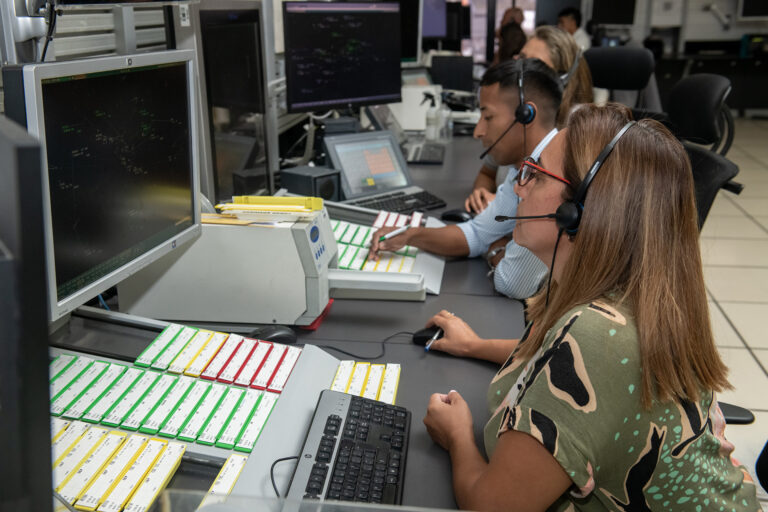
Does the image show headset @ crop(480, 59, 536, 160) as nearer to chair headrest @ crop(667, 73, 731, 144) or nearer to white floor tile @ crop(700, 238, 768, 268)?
chair headrest @ crop(667, 73, 731, 144)

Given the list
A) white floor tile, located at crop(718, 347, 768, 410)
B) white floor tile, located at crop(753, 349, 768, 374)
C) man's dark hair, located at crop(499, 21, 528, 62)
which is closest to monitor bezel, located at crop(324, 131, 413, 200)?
white floor tile, located at crop(718, 347, 768, 410)

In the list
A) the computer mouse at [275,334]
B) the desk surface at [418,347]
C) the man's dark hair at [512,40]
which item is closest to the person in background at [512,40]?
the man's dark hair at [512,40]

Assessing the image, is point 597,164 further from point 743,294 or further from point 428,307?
point 743,294

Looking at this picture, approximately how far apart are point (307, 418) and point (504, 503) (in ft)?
1.04

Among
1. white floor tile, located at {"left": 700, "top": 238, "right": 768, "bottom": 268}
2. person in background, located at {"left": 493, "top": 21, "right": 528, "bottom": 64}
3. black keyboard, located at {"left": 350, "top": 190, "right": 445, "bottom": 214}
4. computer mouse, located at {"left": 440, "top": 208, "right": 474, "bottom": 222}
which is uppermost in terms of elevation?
person in background, located at {"left": 493, "top": 21, "right": 528, "bottom": 64}

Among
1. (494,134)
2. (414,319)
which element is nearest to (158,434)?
(414,319)

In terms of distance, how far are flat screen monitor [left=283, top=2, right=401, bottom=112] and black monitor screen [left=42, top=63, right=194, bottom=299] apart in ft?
3.49

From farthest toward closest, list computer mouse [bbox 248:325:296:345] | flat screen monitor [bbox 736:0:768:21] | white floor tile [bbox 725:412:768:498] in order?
1. flat screen monitor [bbox 736:0:768:21]
2. white floor tile [bbox 725:412:768:498]
3. computer mouse [bbox 248:325:296:345]

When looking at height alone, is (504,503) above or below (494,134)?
below

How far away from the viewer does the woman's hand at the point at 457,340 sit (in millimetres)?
1324

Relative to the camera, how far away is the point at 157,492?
32.5 inches

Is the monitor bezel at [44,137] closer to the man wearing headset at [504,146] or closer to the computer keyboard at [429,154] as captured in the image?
the man wearing headset at [504,146]

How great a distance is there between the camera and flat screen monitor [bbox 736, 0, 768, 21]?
329 inches

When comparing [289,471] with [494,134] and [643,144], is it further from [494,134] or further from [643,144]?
[494,134]
